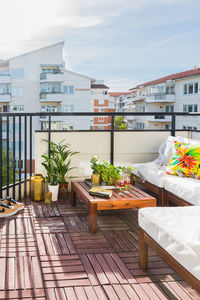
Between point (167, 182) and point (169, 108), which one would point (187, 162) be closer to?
point (167, 182)

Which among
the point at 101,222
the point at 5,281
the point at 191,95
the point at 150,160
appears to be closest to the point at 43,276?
the point at 5,281

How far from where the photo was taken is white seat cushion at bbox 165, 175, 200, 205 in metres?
2.79

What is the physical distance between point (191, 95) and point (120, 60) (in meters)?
13.4

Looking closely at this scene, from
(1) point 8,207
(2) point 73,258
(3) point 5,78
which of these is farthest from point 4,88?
(2) point 73,258

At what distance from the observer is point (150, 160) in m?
4.41

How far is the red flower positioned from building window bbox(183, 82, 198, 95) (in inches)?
816

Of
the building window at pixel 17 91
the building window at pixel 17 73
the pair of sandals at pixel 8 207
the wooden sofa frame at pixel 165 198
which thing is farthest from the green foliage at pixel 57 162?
the building window at pixel 17 73

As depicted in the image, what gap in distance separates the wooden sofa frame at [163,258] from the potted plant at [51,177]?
1.81 meters

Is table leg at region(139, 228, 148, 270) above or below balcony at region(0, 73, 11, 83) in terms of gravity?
below

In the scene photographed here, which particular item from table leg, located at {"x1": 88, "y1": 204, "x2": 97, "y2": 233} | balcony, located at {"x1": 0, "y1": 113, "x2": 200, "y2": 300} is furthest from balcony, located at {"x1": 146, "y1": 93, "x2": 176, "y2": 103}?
table leg, located at {"x1": 88, "y1": 204, "x2": 97, "y2": 233}

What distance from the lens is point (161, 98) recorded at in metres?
27.4

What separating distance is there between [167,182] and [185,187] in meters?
0.32

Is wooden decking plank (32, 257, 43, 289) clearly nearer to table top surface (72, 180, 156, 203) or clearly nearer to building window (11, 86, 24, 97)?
table top surface (72, 180, 156, 203)

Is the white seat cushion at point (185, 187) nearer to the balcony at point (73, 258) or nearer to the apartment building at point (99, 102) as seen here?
the balcony at point (73, 258)
